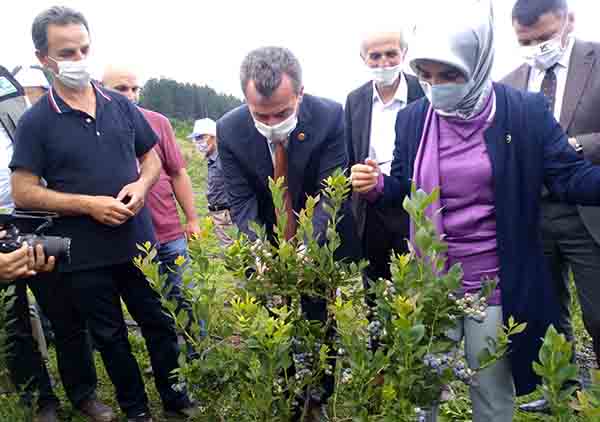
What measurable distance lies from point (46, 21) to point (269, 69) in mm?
1287

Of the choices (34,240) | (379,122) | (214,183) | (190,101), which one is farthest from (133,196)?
(190,101)

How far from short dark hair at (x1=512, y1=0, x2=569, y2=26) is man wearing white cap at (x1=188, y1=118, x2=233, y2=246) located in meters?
1.85

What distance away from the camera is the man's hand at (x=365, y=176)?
2082mm

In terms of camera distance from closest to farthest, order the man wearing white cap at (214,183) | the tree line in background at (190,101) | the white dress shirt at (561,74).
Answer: the white dress shirt at (561,74) < the man wearing white cap at (214,183) < the tree line in background at (190,101)

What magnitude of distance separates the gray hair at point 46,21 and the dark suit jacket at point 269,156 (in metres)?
0.93

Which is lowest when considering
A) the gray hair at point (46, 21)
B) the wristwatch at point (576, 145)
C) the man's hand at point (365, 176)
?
the wristwatch at point (576, 145)

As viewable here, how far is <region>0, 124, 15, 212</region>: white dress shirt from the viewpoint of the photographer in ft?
10.7

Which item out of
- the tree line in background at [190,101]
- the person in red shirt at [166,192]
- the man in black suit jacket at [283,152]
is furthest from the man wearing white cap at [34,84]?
the tree line in background at [190,101]

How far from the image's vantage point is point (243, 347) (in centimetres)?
161

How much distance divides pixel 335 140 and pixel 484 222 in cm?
98

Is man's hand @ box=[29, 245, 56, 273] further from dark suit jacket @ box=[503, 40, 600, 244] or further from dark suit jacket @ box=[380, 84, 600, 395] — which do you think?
dark suit jacket @ box=[503, 40, 600, 244]

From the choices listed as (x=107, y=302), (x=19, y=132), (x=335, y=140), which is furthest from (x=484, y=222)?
(x=19, y=132)

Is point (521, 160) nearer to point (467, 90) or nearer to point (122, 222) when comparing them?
point (467, 90)

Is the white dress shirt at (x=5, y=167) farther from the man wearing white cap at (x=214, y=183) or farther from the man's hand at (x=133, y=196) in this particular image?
the man wearing white cap at (x=214, y=183)
